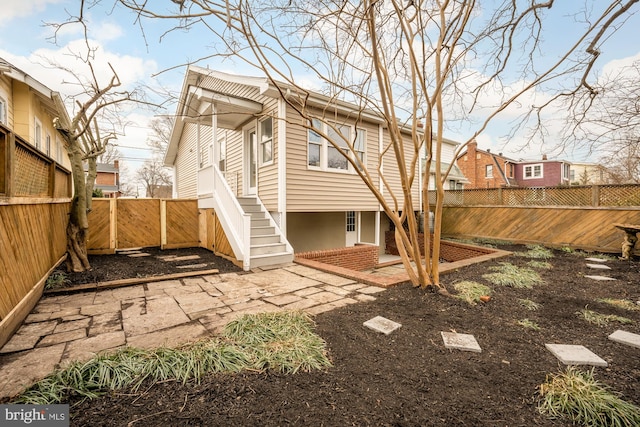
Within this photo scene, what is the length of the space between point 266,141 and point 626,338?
7420 mm

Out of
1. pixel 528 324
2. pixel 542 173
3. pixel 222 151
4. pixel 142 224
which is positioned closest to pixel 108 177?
pixel 222 151

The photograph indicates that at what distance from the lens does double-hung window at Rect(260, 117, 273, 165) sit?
7642 mm

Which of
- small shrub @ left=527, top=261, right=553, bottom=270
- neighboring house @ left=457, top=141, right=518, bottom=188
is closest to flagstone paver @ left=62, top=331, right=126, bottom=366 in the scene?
small shrub @ left=527, top=261, right=553, bottom=270

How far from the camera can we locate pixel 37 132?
8633 mm

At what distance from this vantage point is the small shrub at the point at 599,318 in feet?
9.83

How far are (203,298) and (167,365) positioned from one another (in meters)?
1.80

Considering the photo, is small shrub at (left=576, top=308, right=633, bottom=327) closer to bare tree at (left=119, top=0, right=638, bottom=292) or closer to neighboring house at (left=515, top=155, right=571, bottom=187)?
bare tree at (left=119, top=0, right=638, bottom=292)

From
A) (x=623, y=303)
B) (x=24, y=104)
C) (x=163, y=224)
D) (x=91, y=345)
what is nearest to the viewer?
(x=91, y=345)

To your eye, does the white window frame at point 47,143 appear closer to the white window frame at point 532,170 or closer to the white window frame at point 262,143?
the white window frame at point 262,143

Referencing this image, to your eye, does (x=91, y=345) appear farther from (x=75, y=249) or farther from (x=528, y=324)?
(x=528, y=324)

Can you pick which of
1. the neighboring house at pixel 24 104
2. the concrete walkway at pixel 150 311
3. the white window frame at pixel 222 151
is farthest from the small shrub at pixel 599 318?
the white window frame at pixel 222 151

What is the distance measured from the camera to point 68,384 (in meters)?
1.85

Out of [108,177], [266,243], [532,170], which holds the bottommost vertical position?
[266,243]

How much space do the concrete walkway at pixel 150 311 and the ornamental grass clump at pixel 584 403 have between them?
6.90 feet
